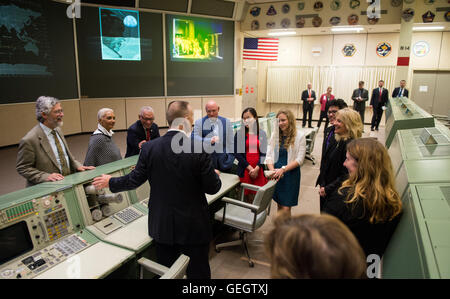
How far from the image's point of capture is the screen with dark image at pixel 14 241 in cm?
172

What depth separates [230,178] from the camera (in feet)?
11.7

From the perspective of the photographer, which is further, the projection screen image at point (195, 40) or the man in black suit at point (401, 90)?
the projection screen image at point (195, 40)

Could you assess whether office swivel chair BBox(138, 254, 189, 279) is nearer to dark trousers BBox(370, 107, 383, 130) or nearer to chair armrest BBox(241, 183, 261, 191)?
chair armrest BBox(241, 183, 261, 191)

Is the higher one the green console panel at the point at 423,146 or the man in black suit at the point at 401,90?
the man in black suit at the point at 401,90

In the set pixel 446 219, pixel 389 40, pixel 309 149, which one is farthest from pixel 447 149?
pixel 389 40

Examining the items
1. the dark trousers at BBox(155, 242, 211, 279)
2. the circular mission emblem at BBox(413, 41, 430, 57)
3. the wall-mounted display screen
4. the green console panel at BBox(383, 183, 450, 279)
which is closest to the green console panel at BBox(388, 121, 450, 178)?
the green console panel at BBox(383, 183, 450, 279)

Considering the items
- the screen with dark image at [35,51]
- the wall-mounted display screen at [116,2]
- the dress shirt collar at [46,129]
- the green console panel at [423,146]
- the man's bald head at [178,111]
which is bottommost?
the green console panel at [423,146]

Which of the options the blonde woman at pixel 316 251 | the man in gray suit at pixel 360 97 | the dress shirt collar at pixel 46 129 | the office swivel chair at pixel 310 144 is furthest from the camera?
the man in gray suit at pixel 360 97

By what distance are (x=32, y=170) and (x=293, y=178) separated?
7.98 feet

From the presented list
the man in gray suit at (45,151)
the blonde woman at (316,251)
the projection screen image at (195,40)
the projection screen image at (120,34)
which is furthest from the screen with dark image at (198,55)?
the blonde woman at (316,251)

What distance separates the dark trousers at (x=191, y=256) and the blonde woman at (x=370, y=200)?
0.91 m

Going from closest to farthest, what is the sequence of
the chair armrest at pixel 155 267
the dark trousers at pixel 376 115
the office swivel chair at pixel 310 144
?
the chair armrest at pixel 155 267 → the office swivel chair at pixel 310 144 → the dark trousers at pixel 376 115

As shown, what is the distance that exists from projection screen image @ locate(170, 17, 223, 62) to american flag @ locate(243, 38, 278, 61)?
0.96 metres

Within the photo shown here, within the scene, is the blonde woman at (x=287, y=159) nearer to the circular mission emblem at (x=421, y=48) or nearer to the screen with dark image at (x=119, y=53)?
the screen with dark image at (x=119, y=53)
